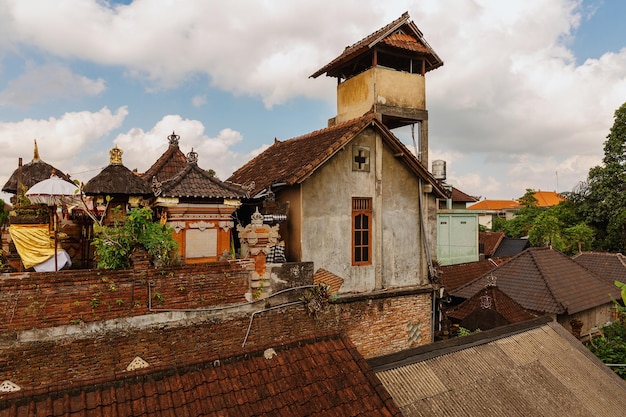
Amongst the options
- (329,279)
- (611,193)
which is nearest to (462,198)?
(611,193)

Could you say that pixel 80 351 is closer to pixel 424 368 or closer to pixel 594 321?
pixel 424 368

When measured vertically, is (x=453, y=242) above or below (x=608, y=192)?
below

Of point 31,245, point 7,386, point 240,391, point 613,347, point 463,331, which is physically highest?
point 31,245

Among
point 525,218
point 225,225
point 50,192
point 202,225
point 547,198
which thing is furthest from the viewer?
point 547,198

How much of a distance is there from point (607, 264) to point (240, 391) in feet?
88.1

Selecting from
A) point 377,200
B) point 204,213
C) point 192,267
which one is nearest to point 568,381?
point 377,200

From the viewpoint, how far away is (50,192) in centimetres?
804

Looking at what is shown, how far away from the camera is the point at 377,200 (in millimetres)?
12164

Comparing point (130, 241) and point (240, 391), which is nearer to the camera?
point (240, 391)

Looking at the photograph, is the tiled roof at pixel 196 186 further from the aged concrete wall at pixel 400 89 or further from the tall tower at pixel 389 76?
the aged concrete wall at pixel 400 89

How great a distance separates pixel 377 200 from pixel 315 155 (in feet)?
7.72

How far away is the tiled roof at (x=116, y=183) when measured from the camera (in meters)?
8.85

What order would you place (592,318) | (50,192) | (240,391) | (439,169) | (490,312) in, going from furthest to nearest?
(439,169)
(592,318)
(490,312)
(50,192)
(240,391)

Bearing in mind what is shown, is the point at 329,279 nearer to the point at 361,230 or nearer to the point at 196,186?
the point at 361,230
